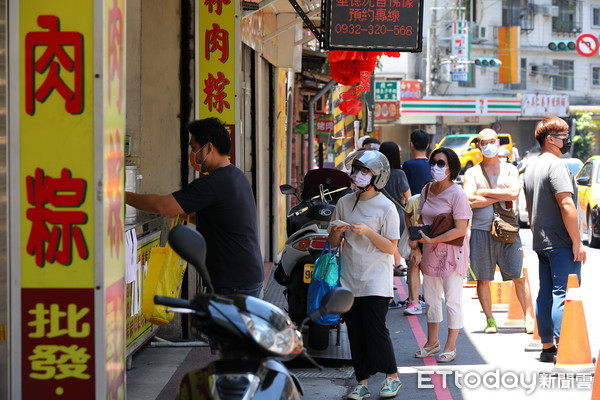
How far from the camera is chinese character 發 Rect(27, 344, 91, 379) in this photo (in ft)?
15.2

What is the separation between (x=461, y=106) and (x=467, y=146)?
14823 millimetres

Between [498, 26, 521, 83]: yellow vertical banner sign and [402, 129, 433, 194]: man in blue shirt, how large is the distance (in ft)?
150

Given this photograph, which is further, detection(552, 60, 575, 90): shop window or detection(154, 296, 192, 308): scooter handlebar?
detection(552, 60, 575, 90): shop window

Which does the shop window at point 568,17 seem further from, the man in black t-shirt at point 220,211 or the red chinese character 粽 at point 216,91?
the man in black t-shirt at point 220,211

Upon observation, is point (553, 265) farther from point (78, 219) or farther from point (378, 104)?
point (378, 104)

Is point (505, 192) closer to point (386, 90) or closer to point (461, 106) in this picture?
point (386, 90)

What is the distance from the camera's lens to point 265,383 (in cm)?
375

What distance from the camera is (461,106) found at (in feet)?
174

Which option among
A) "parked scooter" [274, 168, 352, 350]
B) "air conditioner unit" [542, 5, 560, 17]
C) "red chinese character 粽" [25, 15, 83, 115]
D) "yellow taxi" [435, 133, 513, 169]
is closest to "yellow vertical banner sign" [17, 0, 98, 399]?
"red chinese character 粽" [25, 15, 83, 115]

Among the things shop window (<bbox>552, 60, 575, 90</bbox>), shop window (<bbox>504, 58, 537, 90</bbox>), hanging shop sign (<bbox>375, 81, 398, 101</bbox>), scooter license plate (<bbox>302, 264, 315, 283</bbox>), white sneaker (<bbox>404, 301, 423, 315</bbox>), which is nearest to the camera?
scooter license plate (<bbox>302, 264, 315, 283</bbox>)

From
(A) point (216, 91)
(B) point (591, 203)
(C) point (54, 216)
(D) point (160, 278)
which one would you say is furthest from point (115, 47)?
(B) point (591, 203)

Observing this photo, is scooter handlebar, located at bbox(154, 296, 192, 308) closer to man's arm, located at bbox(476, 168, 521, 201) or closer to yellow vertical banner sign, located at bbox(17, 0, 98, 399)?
yellow vertical banner sign, located at bbox(17, 0, 98, 399)

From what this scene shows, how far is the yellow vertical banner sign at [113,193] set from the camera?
4.64m

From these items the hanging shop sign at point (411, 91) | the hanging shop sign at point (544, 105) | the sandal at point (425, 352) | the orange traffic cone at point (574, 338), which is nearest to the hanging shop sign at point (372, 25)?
the sandal at point (425, 352)
